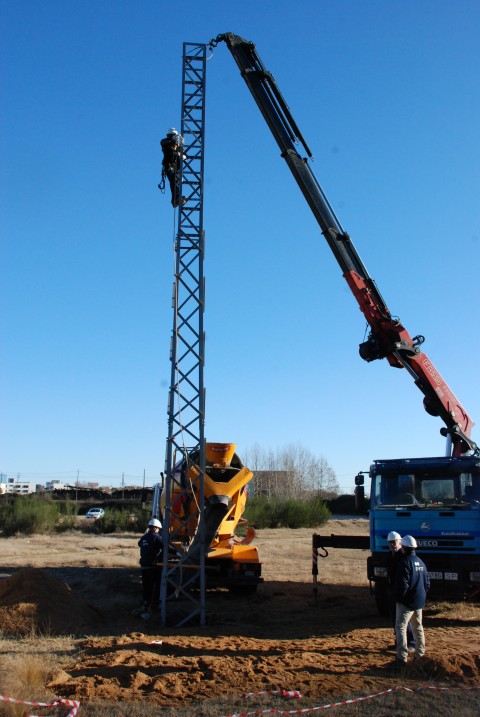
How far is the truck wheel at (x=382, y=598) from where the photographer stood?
12.4 meters

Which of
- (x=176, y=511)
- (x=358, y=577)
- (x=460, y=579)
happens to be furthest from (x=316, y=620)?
(x=358, y=577)

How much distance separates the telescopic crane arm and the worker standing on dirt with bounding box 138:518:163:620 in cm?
648

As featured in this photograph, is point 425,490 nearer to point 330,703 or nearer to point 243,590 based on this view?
point 243,590

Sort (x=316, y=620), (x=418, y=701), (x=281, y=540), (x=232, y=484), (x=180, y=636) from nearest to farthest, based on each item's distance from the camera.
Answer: (x=418, y=701)
(x=180, y=636)
(x=316, y=620)
(x=232, y=484)
(x=281, y=540)

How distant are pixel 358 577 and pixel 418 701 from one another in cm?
1324

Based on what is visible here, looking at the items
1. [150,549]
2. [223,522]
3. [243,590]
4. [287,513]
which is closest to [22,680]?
[150,549]

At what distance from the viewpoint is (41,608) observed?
1193cm

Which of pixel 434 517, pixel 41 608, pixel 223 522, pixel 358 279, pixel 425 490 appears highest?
pixel 358 279

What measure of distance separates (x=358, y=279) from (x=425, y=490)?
5440 millimetres

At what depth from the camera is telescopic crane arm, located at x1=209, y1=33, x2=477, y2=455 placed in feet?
52.0

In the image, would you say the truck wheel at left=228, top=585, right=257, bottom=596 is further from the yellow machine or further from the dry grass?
the dry grass

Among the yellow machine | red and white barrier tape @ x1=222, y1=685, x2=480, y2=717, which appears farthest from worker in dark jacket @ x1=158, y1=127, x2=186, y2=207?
red and white barrier tape @ x1=222, y1=685, x2=480, y2=717

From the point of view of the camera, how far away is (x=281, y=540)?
31.3 meters

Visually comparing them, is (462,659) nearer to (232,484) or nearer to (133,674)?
(133,674)
